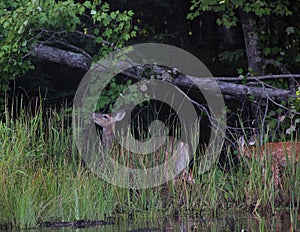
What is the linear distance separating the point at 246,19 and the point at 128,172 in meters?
3.76

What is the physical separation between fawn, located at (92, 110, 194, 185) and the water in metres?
0.59

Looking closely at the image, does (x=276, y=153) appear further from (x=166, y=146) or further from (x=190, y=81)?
(x=190, y=81)

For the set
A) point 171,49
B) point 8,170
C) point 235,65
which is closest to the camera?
point 8,170

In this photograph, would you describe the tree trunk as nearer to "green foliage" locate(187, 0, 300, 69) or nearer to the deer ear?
"green foliage" locate(187, 0, 300, 69)

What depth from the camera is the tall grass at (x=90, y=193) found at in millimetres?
5371

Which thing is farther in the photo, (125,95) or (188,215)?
(125,95)

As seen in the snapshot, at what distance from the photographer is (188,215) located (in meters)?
5.79

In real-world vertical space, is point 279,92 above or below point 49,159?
above

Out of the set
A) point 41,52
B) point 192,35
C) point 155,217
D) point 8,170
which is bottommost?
point 155,217

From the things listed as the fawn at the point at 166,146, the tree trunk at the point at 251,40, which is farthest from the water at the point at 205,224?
the tree trunk at the point at 251,40

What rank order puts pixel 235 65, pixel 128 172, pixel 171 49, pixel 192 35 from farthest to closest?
1. pixel 192 35
2. pixel 235 65
3. pixel 171 49
4. pixel 128 172

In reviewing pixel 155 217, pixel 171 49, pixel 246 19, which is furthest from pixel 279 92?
pixel 155 217

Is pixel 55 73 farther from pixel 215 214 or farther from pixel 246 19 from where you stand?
pixel 215 214

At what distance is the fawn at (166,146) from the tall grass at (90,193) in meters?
0.12
